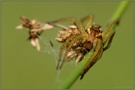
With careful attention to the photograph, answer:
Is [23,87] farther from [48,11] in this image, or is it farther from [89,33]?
[89,33]

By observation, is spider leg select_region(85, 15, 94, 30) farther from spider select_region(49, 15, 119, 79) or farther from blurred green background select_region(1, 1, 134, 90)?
blurred green background select_region(1, 1, 134, 90)

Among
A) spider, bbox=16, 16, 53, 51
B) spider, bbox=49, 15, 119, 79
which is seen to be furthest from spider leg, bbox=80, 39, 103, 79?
spider, bbox=16, 16, 53, 51

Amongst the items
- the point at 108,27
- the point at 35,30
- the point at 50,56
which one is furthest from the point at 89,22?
the point at 50,56

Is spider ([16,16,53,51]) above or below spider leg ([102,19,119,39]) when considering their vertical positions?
below

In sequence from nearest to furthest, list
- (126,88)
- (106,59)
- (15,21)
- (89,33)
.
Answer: (89,33) < (126,88) < (106,59) < (15,21)

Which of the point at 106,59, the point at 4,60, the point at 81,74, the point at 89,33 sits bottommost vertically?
the point at 4,60

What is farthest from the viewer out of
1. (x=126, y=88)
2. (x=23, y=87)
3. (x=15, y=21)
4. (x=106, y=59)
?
(x=15, y=21)

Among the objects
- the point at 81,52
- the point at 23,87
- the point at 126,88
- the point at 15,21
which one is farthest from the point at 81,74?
the point at 15,21

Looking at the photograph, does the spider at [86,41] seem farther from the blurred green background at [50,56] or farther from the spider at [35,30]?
the blurred green background at [50,56]
